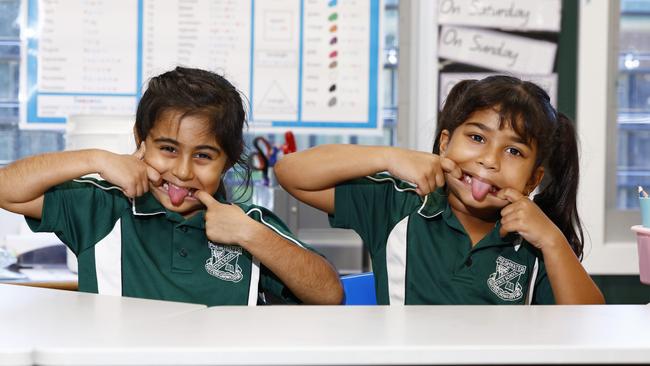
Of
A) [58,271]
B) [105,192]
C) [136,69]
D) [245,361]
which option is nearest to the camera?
[245,361]

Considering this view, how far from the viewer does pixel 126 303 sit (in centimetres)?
100

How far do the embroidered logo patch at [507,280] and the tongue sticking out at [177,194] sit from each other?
1.85 feet

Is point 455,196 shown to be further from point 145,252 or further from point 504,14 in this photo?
point 504,14

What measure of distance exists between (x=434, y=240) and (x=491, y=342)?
2.56 feet

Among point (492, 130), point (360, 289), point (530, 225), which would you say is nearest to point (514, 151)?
point (492, 130)

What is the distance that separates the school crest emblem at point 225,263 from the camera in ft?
4.94

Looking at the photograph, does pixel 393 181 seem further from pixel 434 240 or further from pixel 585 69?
pixel 585 69

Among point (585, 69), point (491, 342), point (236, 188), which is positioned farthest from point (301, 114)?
point (491, 342)

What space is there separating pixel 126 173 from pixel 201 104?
0.21 m

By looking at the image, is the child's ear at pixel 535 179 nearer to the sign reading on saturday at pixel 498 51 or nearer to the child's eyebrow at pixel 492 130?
the child's eyebrow at pixel 492 130

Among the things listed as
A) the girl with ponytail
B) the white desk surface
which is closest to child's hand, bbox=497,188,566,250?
the girl with ponytail

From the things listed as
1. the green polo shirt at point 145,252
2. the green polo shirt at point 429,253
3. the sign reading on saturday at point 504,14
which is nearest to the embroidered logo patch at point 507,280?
the green polo shirt at point 429,253

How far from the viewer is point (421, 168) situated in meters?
1.46

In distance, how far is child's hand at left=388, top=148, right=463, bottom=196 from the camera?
4.78ft
